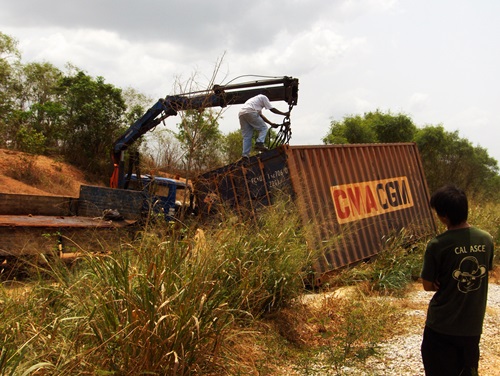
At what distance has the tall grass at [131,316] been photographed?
304 cm

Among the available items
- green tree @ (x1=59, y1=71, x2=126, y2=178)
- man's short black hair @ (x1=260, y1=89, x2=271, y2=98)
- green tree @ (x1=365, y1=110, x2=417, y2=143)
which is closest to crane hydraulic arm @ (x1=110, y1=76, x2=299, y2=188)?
man's short black hair @ (x1=260, y1=89, x2=271, y2=98)

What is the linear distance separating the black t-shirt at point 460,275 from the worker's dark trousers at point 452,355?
0.19 ft

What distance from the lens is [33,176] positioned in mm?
20469

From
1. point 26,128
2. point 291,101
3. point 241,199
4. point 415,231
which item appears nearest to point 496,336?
point 241,199

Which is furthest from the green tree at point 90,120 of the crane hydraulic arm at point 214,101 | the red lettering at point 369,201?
the red lettering at point 369,201

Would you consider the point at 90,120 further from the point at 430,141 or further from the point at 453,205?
the point at 453,205

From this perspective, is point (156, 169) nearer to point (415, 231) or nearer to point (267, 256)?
point (267, 256)

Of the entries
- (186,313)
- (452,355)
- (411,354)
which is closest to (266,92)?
(411,354)

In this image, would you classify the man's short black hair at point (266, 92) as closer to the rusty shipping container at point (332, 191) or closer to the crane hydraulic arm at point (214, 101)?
the crane hydraulic arm at point (214, 101)

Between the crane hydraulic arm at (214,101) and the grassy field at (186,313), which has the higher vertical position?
the crane hydraulic arm at (214,101)

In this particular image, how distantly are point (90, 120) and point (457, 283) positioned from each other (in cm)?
2295

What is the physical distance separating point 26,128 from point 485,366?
23621 mm

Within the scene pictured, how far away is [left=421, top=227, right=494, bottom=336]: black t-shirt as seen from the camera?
9.34 ft

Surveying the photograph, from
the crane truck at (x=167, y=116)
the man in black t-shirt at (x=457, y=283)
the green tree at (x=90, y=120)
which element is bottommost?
the man in black t-shirt at (x=457, y=283)
